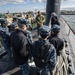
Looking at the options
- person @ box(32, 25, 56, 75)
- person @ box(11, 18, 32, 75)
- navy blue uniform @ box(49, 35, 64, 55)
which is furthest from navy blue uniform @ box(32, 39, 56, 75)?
navy blue uniform @ box(49, 35, 64, 55)

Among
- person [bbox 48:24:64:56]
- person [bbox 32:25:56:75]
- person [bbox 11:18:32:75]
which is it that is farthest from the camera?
person [bbox 48:24:64:56]

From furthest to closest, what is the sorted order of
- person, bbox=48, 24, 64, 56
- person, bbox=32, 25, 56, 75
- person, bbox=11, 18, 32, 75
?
person, bbox=48, 24, 64, 56
person, bbox=11, 18, 32, 75
person, bbox=32, 25, 56, 75

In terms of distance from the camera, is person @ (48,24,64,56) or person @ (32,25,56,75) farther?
person @ (48,24,64,56)

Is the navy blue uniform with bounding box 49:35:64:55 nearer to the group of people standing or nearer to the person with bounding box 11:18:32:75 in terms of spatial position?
A: the group of people standing

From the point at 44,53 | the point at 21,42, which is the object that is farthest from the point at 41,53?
the point at 21,42

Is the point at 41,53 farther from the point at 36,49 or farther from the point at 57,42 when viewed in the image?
the point at 57,42

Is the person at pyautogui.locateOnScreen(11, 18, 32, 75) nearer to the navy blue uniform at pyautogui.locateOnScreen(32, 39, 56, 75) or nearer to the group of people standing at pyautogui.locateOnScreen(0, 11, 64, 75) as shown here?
the group of people standing at pyautogui.locateOnScreen(0, 11, 64, 75)

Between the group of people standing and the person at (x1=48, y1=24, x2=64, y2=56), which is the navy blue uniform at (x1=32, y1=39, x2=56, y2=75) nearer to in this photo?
the group of people standing

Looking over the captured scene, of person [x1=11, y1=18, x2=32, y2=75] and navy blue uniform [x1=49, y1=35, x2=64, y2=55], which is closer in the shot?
person [x1=11, y1=18, x2=32, y2=75]

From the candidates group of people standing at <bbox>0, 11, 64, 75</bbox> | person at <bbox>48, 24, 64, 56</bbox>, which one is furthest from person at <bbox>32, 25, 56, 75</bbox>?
person at <bbox>48, 24, 64, 56</bbox>

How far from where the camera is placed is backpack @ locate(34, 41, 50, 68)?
4.11 metres

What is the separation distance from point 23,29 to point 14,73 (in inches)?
77.6

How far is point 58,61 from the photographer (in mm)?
5141

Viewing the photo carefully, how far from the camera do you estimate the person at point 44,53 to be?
4.07 meters
